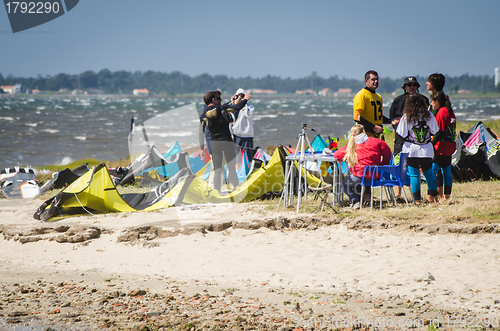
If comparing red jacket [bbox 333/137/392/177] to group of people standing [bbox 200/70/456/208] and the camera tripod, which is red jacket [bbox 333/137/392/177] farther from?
the camera tripod

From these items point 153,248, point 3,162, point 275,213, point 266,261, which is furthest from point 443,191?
point 3,162

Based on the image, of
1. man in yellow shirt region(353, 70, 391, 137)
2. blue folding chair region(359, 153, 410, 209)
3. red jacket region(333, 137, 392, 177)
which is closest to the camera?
blue folding chair region(359, 153, 410, 209)

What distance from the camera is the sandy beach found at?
348cm

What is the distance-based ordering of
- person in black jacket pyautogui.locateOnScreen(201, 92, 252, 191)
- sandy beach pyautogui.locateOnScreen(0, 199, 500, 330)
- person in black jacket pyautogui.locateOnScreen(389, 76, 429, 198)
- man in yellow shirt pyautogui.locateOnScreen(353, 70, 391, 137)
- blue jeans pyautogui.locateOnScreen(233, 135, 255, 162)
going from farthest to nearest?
1. blue jeans pyautogui.locateOnScreen(233, 135, 255, 162)
2. person in black jacket pyautogui.locateOnScreen(201, 92, 252, 191)
3. man in yellow shirt pyautogui.locateOnScreen(353, 70, 391, 137)
4. person in black jacket pyautogui.locateOnScreen(389, 76, 429, 198)
5. sandy beach pyautogui.locateOnScreen(0, 199, 500, 330)

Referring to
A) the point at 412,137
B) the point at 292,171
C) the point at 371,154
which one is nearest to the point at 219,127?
the point at 292,171

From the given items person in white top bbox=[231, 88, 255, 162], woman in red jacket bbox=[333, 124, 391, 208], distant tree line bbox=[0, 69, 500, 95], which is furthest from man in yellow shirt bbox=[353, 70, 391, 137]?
distant tree line bbox=[0, 69, 500, 95]

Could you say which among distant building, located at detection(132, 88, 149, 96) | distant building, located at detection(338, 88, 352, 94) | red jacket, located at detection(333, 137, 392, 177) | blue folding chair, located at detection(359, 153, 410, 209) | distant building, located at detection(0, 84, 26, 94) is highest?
distant building, located at detection(0, 84, 26, 94)

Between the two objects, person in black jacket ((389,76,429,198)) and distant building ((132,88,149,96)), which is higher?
distant building ((132,88,149,96))

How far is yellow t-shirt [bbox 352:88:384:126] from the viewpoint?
605cm

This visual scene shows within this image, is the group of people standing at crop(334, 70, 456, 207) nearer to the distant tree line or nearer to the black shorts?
the black shorts

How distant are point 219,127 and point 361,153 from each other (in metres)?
2.36

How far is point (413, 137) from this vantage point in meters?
5.62

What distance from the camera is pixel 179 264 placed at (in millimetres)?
4750

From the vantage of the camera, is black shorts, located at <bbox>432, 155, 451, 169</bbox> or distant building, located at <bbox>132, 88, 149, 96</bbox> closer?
black shorts, located at <bbox>432, 155, 451, 169</bbox>
